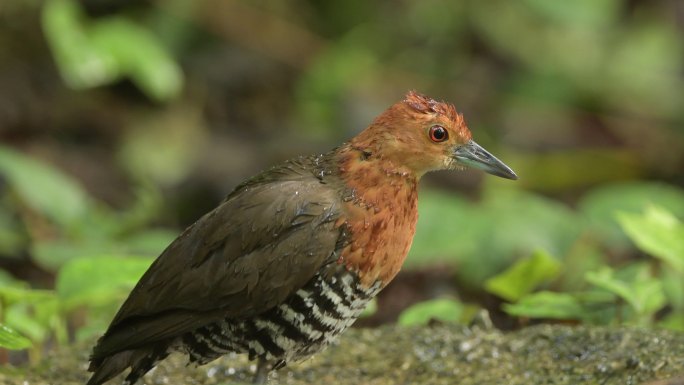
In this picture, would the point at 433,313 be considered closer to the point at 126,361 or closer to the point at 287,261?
the point at 287,261

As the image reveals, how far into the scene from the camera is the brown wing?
3.93 metres

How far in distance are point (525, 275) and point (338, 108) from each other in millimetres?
4744

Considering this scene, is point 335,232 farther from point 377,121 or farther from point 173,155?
point 173,155

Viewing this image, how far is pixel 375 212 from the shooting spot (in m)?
4.05

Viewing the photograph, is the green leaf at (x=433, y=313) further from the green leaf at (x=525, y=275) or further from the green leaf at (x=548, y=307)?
the green leaf at (x=548, y=307)

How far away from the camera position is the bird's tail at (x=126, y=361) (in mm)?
4074

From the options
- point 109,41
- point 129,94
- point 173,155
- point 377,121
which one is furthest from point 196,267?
point 129,94

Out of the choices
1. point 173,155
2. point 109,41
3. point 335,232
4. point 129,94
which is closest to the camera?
point 335,232

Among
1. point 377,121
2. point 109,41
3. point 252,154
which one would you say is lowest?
point 377,121

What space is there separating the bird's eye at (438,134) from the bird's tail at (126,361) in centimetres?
121

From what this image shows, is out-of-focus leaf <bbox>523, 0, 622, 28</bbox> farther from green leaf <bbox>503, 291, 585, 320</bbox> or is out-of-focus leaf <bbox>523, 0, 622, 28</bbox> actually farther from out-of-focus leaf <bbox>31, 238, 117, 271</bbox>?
green leaf <bbox>503, 291, 585, 320</bbox>

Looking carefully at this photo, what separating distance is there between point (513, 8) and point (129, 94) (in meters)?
3.40

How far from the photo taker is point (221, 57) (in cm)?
1033

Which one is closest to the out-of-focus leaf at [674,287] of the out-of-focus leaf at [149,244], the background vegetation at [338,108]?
the background vegetation at [338,108]
